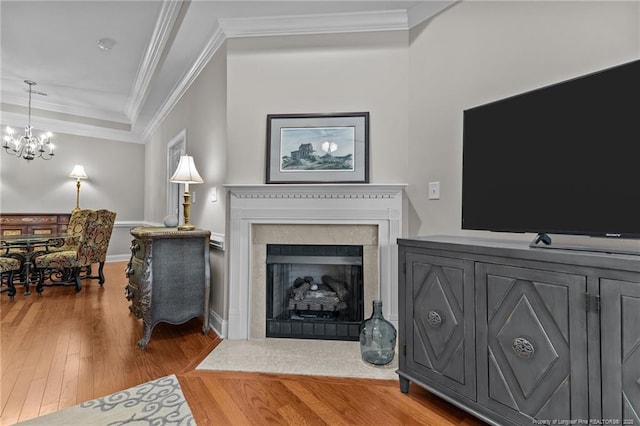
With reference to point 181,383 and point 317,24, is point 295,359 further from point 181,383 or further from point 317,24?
point 317,24

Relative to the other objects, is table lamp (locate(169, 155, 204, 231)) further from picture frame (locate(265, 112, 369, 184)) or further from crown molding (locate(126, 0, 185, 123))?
crown molding (locate(126, 0, 185, 123))

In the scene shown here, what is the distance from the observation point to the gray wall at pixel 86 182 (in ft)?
17.1

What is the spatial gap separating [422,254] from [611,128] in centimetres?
97

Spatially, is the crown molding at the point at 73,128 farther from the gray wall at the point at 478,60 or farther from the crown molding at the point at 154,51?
the gray wall at the point at 478,60

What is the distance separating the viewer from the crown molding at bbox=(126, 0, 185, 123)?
2.75m

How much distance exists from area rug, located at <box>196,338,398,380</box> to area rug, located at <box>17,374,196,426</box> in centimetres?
35

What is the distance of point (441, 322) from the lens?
1.65 metres

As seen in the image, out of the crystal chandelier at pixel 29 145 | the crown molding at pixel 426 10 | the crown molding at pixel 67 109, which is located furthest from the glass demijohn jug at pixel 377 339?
the crown molding at pixel 67 109

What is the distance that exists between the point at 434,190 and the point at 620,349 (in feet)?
4.43

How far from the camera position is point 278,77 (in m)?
2.61

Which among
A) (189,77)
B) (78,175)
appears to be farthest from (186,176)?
(78,175)

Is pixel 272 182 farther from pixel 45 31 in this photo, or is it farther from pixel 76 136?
pixel 76 136

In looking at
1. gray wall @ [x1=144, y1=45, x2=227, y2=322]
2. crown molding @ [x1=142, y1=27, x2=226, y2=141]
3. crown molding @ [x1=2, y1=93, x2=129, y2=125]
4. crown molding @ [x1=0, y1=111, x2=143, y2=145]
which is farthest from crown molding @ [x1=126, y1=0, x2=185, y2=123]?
crown molding @ [x1=0, y1=111, x2=143, y2=145]

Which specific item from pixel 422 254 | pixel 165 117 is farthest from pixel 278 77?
pixel 165 117
